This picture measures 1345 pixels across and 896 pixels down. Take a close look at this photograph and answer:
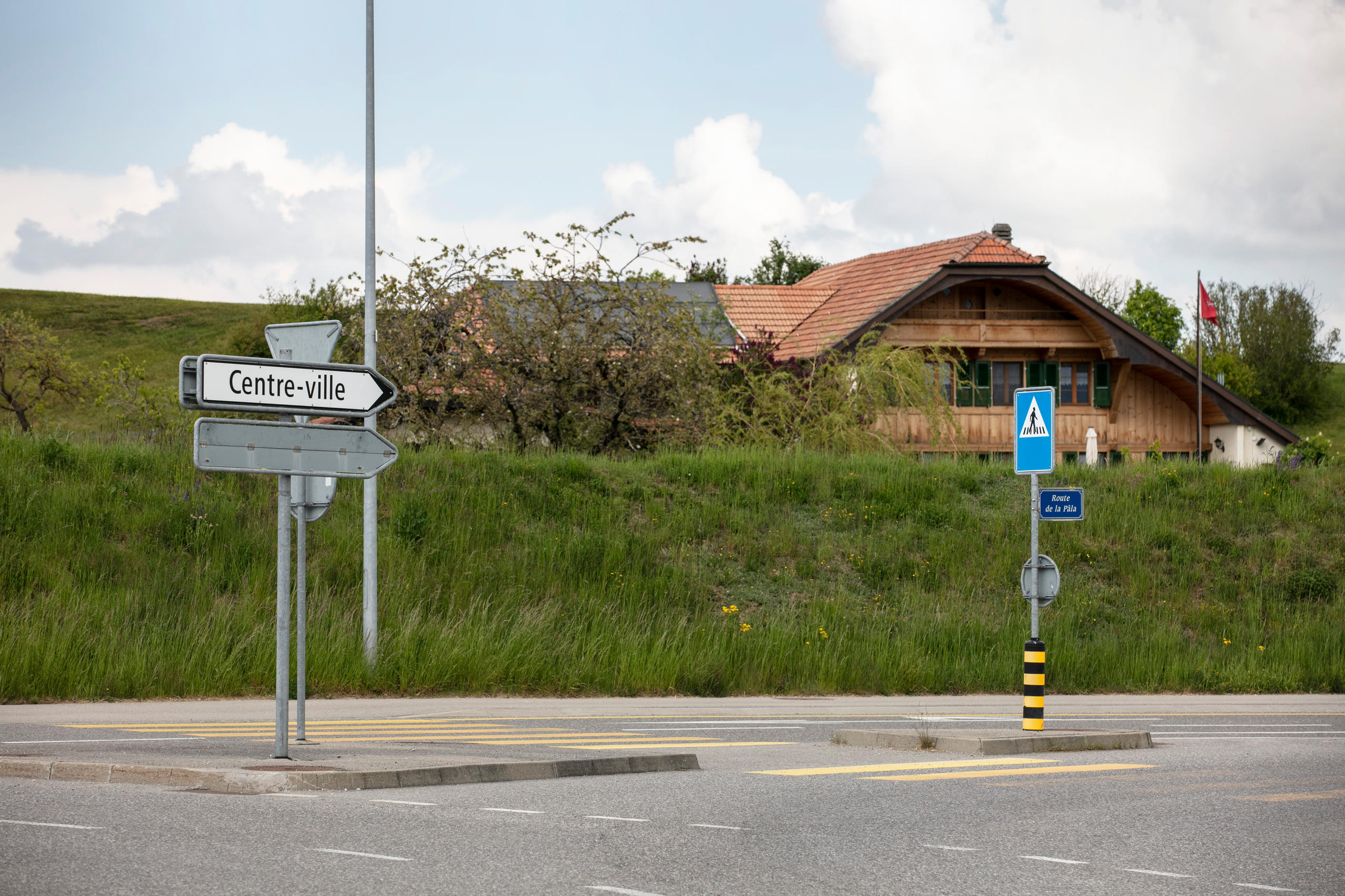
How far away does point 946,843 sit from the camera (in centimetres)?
787

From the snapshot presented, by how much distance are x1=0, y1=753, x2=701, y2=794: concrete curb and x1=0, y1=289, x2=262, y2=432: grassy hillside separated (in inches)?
3084

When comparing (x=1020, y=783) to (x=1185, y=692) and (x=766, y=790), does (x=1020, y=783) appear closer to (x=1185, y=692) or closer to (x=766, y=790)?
(x=766, y=790)

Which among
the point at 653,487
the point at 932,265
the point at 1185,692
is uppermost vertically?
the point at 932,265

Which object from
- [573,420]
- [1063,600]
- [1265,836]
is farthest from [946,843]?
[573,420]

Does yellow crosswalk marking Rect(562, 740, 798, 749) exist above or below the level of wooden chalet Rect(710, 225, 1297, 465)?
below

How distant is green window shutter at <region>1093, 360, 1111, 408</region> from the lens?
1870 inches

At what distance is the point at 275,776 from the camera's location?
29.8ft

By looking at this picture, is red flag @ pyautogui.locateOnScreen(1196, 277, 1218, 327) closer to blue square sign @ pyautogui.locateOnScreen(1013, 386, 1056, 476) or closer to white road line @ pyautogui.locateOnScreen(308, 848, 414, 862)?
blue square sign @ pyautogui.locateOnScreen(1013, 386, 1056, 476)

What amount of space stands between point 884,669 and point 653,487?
831cm

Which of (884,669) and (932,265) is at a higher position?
(932,265)

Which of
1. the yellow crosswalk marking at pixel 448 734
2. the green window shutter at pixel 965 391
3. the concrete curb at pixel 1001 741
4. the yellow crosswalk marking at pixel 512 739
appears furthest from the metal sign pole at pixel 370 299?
the green window shutter at pixel 965 391

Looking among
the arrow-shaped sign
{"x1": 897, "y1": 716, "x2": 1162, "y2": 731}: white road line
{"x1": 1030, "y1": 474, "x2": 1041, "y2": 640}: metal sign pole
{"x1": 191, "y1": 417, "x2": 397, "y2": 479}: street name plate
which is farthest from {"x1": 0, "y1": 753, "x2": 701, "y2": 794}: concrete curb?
{"x1": 897, "y1": 716, "x2": 1162, "y2": 731}: white road line

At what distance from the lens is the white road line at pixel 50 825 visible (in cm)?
761

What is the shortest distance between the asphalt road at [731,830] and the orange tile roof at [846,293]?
30.0 m
